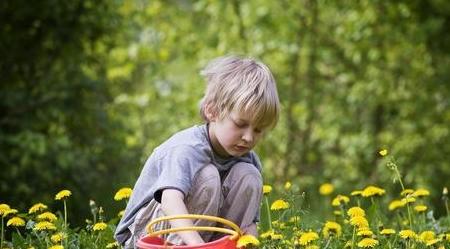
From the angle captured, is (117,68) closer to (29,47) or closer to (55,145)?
(29,47)

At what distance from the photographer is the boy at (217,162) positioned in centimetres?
249

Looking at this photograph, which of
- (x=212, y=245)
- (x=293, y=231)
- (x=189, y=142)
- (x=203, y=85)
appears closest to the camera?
(x=212, y=245)

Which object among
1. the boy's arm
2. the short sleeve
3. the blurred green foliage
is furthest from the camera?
the blurred green foliage

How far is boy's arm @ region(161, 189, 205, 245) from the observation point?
2305 mm

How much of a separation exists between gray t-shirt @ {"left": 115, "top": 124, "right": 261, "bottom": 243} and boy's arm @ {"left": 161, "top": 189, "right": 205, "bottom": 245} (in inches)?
0.9

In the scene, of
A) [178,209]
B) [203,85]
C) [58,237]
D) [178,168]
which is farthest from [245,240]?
[203,85]

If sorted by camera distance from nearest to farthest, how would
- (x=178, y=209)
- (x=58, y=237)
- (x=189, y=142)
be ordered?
(x=178, y=209)
(x=189, y=142)
(x=58, y=237)

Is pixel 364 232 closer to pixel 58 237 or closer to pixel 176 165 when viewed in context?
pixel 176 165

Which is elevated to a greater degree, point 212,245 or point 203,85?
point 203,85

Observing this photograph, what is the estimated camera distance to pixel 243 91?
8.28 ft

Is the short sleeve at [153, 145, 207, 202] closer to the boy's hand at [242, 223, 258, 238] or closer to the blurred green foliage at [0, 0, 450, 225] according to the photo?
the boy's hand at [242, 223, 258, 238]

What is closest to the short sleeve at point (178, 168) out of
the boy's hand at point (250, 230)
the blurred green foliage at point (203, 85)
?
the boy's hand at point (250, 230)

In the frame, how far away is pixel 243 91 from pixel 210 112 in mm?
160

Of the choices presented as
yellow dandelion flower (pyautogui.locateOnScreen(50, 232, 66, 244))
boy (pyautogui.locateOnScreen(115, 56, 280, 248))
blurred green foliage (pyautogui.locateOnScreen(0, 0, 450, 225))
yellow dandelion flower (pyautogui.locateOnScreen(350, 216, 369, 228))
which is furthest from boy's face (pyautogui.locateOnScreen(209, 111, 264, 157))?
blurred green foliage (pyautogui.locateOnScreen(0, 0, 450, 225))
